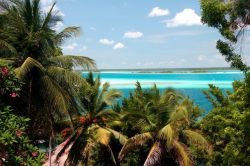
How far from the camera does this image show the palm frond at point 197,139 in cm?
1727

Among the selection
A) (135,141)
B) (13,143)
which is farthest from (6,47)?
(13,143)

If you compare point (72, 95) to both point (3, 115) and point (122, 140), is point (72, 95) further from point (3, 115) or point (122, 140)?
point (3, 115)

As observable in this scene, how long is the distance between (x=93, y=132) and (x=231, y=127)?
819cm

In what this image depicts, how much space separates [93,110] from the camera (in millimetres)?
20891

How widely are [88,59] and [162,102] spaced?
4.84 metres

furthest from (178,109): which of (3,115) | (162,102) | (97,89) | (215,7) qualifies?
(3,115)

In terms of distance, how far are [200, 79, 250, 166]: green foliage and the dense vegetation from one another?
1.1 inches

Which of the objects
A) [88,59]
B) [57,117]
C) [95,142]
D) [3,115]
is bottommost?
[95,142]

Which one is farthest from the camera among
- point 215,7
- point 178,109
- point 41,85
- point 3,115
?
point 178,109

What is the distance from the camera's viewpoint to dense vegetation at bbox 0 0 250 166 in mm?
7559

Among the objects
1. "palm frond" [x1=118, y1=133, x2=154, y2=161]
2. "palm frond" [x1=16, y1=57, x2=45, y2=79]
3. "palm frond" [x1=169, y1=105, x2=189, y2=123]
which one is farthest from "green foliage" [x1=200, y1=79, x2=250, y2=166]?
"palm frond" [x1=16, y1=57, x2=45, y2=79]

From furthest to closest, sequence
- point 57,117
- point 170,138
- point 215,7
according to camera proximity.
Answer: point 170,138 → point 57,117 → point 215,7

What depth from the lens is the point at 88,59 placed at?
14570 mm

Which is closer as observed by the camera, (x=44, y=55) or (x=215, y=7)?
(x=215, y=7)
